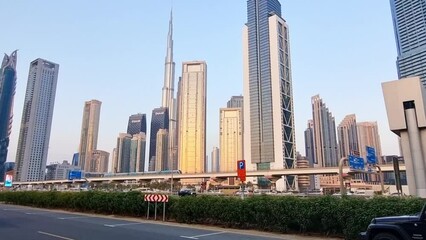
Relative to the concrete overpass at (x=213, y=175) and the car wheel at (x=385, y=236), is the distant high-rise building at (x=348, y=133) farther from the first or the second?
the car wheel at (x=385, y=236)

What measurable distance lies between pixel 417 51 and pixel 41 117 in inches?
8349

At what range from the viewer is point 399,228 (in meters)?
7.73

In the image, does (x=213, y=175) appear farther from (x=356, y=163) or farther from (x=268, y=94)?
(x=356, y=163)

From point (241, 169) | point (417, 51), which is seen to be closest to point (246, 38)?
point (417, 51)

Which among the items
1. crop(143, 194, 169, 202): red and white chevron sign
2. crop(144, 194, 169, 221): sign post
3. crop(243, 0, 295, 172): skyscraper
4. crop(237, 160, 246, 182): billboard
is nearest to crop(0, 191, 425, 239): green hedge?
crop(144, 194, 169, 221): sign post

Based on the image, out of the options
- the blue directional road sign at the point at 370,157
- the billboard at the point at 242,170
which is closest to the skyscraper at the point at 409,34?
the blue directional road sign at the point at 370,157

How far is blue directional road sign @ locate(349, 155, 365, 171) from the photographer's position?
25.8 meters

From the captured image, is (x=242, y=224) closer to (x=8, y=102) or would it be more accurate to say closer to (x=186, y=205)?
(x=186, y=205)

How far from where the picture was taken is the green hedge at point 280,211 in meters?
11.5

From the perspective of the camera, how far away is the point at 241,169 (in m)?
23.1

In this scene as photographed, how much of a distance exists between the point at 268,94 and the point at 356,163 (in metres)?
149

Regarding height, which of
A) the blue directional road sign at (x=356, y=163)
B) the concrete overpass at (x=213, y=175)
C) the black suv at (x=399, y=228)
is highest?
the concrete overpass at (x=213, y=175)

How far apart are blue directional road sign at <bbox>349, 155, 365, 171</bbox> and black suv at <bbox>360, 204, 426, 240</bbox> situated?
18618 mm

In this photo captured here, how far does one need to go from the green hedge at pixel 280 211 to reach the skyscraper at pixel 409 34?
150607mm
